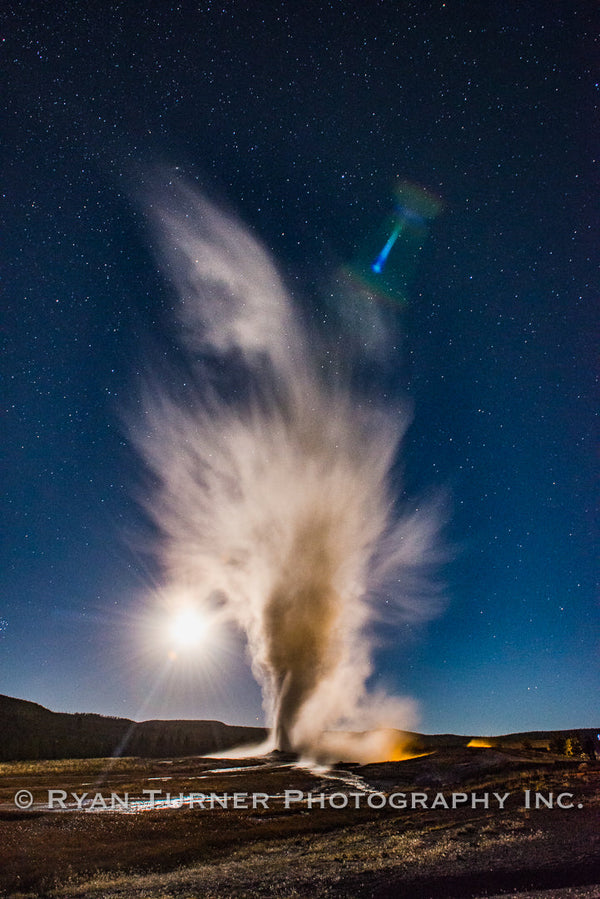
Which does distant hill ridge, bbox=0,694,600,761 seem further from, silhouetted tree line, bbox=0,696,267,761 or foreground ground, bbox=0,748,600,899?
foreground ground, bbox=0,748,600,899

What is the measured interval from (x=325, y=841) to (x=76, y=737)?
131 meters

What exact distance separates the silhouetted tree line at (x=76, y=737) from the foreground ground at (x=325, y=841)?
77.0 m

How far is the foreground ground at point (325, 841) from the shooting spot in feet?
52.5

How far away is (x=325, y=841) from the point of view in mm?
23812

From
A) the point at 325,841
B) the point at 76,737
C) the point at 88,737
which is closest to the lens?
the point at 325,841

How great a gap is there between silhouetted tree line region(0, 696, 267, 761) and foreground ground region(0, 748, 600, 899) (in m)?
77.0

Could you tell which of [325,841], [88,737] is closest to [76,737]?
[88,737]

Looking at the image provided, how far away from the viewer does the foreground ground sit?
16016 millimetres

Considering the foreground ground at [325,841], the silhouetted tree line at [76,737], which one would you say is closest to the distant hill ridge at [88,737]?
Answer: the silhouetted tree line at [76,737]

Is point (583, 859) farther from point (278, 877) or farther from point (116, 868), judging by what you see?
point (116, 868)

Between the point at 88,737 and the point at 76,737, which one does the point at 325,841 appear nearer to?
the point at 76,737

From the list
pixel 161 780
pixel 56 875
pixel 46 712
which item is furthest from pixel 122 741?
pixel 56 875

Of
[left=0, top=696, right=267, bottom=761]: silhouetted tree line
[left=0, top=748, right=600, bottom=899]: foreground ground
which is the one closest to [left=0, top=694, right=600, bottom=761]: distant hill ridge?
[left=0, top=696, right=267, bottom=761]: silhouetted tree line

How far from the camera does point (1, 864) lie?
2034 centimetres
